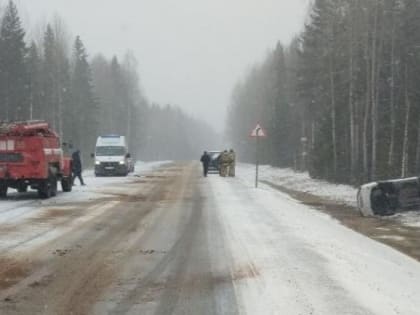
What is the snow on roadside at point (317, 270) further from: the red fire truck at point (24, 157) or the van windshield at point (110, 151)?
the van windshield at point (110, 151)

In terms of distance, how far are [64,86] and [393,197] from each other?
6170 centimetres

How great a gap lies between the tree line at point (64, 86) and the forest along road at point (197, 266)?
3501cm

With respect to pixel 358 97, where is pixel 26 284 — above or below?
below

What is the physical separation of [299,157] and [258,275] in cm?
6114

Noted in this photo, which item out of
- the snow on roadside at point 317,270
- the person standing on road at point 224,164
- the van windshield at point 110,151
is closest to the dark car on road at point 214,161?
the person standing on road at point 224,164

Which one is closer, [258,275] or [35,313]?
[35,313]

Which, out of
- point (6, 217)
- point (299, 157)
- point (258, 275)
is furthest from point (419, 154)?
point (299, 157)

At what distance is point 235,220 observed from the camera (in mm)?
15812

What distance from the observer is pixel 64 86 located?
7512cm

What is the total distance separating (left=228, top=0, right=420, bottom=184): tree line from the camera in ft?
106

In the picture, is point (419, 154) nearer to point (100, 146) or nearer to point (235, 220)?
point (235, 220)

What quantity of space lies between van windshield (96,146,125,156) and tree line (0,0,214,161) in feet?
11.6

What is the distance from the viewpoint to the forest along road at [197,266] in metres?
7.41

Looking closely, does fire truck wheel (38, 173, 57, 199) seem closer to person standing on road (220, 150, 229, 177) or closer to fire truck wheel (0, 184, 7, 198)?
fire truck wheel (0, 184, 7, 198)
